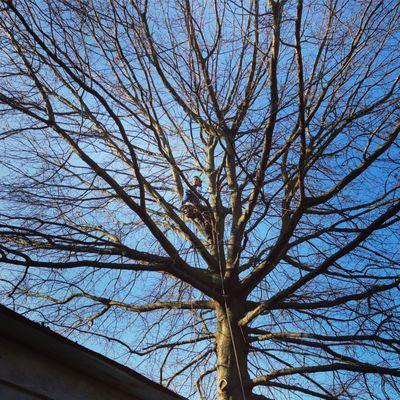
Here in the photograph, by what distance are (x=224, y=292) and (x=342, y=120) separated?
84.3 inches

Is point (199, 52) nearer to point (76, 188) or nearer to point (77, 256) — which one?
point (76, 188)

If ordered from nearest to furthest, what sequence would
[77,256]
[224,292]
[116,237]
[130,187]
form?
[77,256]
[224,292]
[116,237]
[130,187]

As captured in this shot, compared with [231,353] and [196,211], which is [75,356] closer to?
[231,353]

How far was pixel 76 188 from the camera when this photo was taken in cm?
530

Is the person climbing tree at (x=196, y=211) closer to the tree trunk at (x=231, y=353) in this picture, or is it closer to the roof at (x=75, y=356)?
the tree trunk at (x=231, y=353)

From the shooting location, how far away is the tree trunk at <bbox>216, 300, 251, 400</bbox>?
4.47 metres

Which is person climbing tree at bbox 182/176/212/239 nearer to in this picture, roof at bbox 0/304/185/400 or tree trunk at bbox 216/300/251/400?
tree trunk at bbox 216/300/251/400

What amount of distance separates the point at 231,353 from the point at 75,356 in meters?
1.79

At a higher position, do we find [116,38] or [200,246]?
[116,38]

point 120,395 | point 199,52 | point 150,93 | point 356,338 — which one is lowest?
point 120,395

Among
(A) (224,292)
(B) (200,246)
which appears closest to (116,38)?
(B) (200,246)

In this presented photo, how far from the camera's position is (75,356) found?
3.43m

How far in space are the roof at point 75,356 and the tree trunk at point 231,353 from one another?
0.71 m

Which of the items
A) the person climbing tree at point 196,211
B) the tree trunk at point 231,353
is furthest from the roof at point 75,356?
the person climbing tree at point 196,211
